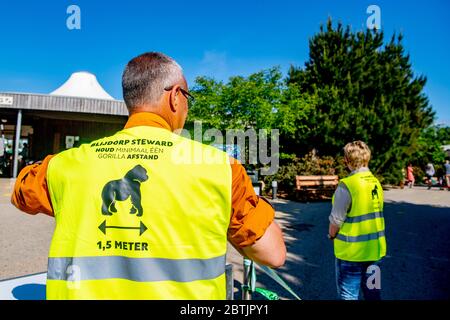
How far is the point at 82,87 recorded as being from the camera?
2273 centimetres

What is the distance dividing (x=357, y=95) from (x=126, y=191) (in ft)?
64.0

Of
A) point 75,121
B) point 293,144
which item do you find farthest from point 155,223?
point 75,121

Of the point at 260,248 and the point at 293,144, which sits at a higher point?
the point at 293,144

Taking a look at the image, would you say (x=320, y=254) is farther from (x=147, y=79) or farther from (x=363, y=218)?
(x=147, y=79)

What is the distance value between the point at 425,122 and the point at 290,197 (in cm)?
1734

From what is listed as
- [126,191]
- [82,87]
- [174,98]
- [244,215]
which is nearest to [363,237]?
[244,215]

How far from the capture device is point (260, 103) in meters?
15.1

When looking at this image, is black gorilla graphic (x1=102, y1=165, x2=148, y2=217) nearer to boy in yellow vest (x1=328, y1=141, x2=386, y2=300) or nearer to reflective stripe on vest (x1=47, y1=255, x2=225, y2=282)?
reflective stripe on vest (x1=47, y1=255, x2=225, y2=282)

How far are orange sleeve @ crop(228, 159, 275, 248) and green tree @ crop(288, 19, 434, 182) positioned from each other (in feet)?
54.8

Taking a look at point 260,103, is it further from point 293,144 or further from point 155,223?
point 155,223

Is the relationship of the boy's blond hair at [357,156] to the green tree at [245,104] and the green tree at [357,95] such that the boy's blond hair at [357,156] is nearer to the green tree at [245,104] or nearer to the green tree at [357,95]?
the green tree at [245,104]

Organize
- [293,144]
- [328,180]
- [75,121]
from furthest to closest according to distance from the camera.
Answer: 1. [75,121]
2. [293,144]
3. [328,180]

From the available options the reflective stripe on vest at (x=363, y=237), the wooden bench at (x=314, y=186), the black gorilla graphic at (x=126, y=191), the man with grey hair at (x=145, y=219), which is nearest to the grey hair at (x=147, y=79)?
the man with grey hair at (x=145, y=219)
